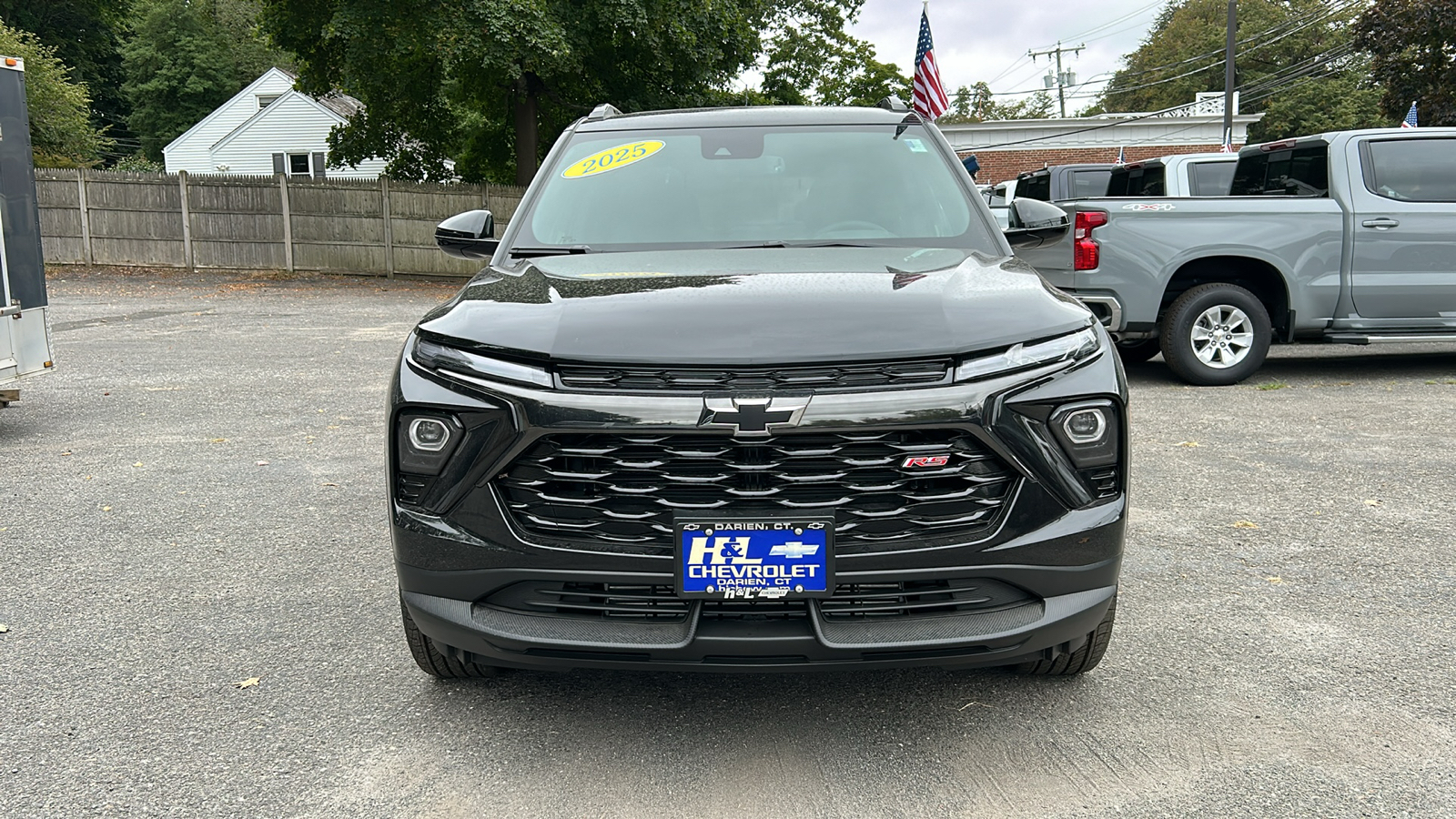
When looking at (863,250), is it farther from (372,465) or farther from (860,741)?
(372,465)

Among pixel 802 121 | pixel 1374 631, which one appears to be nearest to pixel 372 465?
pixel 802 121

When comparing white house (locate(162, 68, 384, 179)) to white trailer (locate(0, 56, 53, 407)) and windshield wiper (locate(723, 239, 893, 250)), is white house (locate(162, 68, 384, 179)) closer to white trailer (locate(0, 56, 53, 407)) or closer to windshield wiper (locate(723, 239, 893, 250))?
white trailer (locate(0, 56, 53, 407))

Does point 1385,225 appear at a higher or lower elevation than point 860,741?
higher

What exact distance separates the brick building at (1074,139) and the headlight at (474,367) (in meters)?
38.5

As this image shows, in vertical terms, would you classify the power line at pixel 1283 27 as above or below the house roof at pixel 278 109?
above

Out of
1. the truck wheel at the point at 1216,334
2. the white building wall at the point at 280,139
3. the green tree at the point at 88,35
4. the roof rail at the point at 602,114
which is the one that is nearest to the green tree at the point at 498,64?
the truck wheel at the point at 1216,334

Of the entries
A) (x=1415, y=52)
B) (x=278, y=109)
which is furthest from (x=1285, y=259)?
(x=278, y=109)

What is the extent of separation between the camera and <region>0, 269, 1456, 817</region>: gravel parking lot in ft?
8.89

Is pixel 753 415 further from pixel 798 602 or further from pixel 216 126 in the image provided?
pixel 216 126

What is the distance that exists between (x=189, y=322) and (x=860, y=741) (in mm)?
13725

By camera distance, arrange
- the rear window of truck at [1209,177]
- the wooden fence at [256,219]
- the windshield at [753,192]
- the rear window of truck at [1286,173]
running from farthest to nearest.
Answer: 1. the wooden fence at [256,219]
2. the rear window of truck at [1209,177]
3. the rear window of truck at [1286,173]
4. the windshield at [753,192]

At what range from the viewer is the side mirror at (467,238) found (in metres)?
4.22

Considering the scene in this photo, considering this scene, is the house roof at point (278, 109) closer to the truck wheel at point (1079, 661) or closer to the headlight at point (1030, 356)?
the truck wheel at point (1079, 661)

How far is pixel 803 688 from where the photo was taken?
10.8 ft
